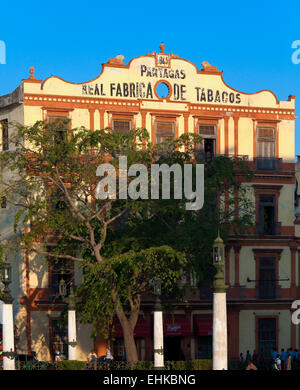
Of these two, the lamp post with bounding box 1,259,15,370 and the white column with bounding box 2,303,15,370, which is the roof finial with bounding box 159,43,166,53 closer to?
the lamp post with bounding box 1,259,15,370

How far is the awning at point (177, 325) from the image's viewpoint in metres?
50.1

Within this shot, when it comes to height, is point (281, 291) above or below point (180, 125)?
below

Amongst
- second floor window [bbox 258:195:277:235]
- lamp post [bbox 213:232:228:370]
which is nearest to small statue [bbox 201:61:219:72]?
second floor window [bbox 258:195:277:235]

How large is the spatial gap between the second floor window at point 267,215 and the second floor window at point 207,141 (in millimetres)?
3617

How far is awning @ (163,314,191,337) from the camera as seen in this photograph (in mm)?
50125

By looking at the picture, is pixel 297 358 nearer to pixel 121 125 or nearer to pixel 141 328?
pixel 141 328

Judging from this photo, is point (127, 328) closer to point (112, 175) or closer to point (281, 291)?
point (112, 175)

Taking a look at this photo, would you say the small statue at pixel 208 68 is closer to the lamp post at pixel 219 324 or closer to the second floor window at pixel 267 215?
the second floor window at pixel 267 215

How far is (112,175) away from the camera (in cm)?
4234

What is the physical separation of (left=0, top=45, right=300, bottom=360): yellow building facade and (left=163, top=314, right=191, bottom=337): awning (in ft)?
0.17

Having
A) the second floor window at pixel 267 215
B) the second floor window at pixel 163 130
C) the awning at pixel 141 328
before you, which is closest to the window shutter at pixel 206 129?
the second floor window at pixel 163 130
